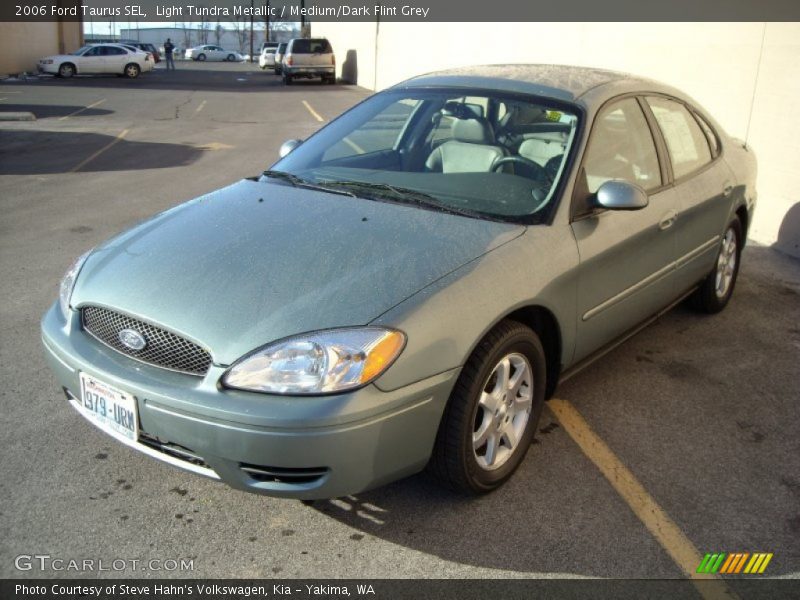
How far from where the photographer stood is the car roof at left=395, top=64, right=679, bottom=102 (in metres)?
3.88

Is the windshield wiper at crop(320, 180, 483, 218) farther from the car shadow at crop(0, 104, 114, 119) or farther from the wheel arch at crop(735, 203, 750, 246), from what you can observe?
the car shadow at crop(0, 104, 114, 119)

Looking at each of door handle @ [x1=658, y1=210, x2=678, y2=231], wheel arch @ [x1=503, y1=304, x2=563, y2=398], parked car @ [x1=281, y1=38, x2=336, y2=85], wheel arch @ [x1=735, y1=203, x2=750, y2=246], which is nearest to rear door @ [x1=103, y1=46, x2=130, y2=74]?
parked car @ [x1=281, y1=38, x2=336, y2=85]

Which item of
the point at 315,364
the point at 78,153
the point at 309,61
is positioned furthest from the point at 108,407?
the point at 309,61

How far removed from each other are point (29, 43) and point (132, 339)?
37374 mm

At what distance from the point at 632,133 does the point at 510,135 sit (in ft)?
2.24

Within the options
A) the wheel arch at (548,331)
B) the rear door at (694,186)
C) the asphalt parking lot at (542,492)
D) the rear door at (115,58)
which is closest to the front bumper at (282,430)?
the asphalt parking lot at (542,492)

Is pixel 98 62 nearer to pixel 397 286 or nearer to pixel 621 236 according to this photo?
pixel 621 236

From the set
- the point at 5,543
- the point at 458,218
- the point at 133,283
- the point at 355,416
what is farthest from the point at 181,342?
the point at 458,218

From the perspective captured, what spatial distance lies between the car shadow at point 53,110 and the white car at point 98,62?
13.6m

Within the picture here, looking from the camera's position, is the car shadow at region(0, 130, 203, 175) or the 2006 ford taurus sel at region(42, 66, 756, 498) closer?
the 2006 ford taurus sel at region(42, 66, 756, 498)

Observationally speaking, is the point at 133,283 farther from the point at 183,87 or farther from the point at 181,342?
the point at 183,87

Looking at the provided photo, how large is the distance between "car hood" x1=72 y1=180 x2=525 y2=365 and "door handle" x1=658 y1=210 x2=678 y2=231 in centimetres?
114

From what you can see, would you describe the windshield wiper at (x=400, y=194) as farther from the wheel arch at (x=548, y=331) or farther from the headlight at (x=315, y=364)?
the headlight at (x=315, y=364)

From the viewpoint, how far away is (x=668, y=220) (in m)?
4.07
